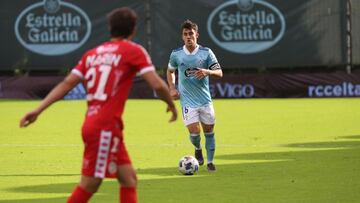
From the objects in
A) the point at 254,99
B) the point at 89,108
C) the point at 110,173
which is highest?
the point at 89,108

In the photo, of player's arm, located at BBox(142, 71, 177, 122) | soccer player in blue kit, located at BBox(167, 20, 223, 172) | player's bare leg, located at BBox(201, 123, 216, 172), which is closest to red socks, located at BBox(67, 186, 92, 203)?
player's arm, located at BBox(142, 71, 177, 122)

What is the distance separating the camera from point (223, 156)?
17.1 metres

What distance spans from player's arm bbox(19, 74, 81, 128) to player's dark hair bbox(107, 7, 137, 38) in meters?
0.54

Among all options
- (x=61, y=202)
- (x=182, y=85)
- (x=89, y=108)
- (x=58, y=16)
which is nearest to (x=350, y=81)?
(x=58, y=16)

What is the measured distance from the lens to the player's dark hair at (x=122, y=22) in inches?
340

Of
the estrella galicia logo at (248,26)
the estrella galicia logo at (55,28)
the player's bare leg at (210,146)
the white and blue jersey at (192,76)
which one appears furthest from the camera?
the estrella galicia logo at (55,28)

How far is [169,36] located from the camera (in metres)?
33.1

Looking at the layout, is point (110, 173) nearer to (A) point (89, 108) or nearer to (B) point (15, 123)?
(A) point (89, 108)

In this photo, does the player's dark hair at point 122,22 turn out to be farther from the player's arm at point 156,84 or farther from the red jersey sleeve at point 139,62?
the player's arm at point 156,84

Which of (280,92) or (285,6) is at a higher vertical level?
(285,6)

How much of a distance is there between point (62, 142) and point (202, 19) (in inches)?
533

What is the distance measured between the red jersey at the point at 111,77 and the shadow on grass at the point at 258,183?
3.41 metres

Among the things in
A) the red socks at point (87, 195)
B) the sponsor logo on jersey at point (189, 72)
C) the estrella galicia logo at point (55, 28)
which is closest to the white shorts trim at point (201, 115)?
the sponsor logo on jersey at point (189, 72)

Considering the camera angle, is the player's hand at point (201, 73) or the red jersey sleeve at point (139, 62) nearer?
the red jersey sleeve at point (139, 62)
